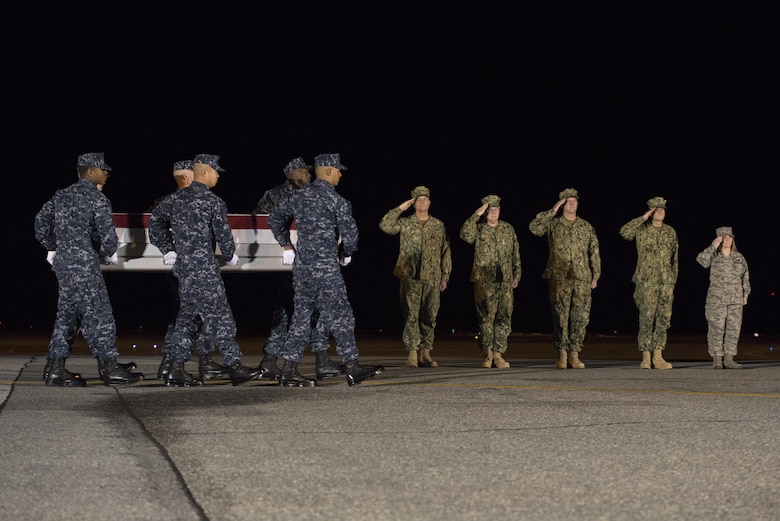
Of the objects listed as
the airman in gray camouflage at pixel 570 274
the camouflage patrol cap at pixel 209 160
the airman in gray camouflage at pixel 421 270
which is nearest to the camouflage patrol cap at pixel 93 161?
the camouflage patrol cap at pixel 209 160

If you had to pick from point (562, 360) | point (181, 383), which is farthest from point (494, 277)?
point (181, 383)

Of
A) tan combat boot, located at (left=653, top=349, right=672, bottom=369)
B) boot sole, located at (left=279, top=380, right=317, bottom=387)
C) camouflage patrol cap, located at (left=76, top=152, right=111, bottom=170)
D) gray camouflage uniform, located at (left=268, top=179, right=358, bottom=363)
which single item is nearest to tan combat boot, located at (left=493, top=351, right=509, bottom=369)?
tan combat boot, located at (left=653, top=349, right=672, bottom=369)

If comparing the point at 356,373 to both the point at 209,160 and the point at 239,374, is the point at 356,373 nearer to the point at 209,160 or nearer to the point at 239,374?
the point at 239,374

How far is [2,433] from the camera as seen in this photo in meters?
7.02

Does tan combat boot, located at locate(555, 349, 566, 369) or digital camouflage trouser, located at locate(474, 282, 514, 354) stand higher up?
digital camouflage trouser, located at locate(474, 282, 514, 354)

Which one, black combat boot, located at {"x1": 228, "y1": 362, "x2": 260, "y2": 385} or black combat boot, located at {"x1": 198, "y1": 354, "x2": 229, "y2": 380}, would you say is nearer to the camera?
black combat boot, located at {"x1": 228, "y1": 362, "x2": 260, "y2": 385}

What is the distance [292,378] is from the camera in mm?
10078

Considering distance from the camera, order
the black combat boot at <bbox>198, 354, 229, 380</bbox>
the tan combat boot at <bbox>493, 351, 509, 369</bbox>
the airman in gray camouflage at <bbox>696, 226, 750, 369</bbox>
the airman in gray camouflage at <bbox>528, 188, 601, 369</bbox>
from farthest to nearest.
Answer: the airman in gray camouflage at <bbox>696, 226, 750, 369</bbox> → the tan combat boot at <bbox>493, 351, 509, 369</bbox> → the airman in gray camouflage at <bbox>528, 188, 601, 369</bbox> → the black combat boot at <bbox>198, 354, 229, 380</bbox>

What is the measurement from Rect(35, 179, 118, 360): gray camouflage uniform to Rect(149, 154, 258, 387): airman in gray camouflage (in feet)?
1.69

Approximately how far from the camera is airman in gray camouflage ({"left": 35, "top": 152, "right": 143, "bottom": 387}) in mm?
10062

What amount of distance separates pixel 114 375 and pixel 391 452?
174 inches

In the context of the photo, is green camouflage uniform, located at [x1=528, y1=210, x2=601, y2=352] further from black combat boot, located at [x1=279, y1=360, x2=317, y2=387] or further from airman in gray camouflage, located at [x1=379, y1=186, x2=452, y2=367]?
black combat boot, located at [x1=279, y1=360, x2=317, y2=387]

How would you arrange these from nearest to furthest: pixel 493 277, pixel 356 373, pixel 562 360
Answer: pixel 356 373 → pixel 562 360 → pixel 493 277

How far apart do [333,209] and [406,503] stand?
520 cm
